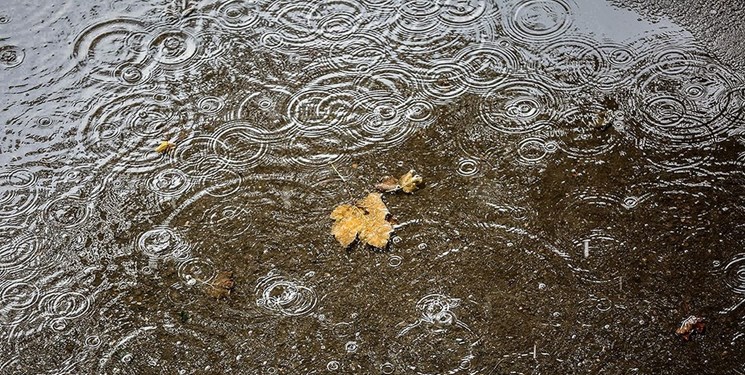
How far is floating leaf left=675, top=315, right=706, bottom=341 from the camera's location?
2733 millimetres

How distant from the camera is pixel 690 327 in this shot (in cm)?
275

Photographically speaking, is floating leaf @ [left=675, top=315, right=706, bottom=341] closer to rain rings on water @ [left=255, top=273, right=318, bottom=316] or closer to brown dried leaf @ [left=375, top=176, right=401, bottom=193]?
brown dried leaf @ [left=375, top=176, right=401, bottom=193]

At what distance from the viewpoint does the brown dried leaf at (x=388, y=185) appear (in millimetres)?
3137

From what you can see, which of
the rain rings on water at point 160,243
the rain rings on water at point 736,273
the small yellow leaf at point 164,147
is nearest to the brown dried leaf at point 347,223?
the rain rings on water at point 160,243

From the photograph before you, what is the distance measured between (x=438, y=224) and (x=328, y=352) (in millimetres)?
658

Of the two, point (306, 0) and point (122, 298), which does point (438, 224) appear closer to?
point (122, 298)

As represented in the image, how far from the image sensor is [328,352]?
2.75m

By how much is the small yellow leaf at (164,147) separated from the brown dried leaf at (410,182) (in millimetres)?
A: 982

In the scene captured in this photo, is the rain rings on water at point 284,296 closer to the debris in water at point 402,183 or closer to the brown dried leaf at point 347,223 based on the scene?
the brown dried leaf at point 347,223

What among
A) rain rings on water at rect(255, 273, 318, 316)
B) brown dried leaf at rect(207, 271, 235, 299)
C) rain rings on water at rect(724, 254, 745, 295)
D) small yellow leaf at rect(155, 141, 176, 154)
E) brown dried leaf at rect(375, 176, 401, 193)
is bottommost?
rain rings on water at rect(724, 254, 745, 295)

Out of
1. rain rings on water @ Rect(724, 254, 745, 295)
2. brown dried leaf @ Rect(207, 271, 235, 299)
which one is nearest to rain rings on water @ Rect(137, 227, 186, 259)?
brown dried leaf @ Rect(207, 271, 235, 299)

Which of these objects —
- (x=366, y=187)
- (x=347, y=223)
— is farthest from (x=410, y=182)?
(x=347, y=223)

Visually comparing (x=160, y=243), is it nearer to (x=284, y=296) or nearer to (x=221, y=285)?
(x=221, y=285)

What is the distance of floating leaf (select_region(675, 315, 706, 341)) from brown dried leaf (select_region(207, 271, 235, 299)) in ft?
5.23
